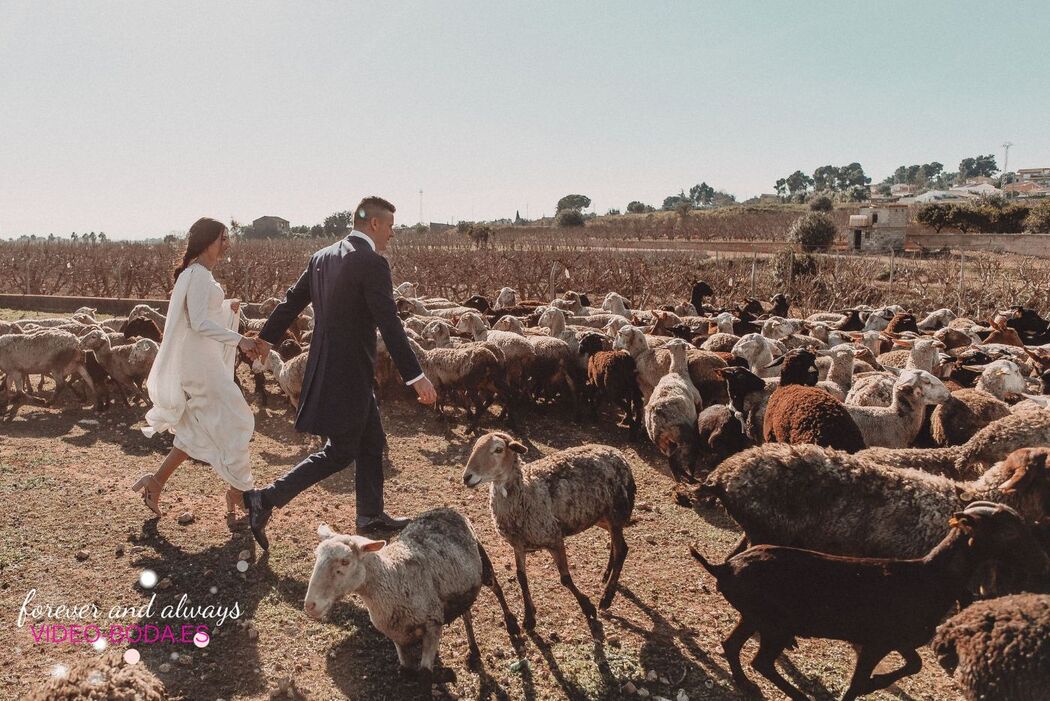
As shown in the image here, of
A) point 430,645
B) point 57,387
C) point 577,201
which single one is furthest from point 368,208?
point 577,201

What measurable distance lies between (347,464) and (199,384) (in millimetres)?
1366

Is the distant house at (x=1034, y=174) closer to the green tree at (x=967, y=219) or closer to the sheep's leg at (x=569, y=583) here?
the green tree at (x=967, y=219)

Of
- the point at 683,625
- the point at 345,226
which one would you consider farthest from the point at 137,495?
the point at 345,226

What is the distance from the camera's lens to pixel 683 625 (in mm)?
4629

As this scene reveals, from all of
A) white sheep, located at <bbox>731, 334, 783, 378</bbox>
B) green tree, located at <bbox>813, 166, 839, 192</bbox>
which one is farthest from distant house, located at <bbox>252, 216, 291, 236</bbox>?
green tree, located at <bbox>813, 166, 839, 192</bbox>

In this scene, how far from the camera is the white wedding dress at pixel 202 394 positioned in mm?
5227

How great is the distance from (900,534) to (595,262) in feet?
74.3

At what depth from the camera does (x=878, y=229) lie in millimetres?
38656

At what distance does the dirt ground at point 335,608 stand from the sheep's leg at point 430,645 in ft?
0.37

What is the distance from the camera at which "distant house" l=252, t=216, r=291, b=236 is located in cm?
9781

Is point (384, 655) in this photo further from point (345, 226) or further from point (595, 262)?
point (345, 226)

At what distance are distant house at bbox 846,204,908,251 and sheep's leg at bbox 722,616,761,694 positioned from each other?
39.2 meters

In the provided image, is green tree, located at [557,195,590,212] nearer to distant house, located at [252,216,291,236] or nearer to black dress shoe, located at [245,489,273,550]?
distant house, located at [252,216,291,236]

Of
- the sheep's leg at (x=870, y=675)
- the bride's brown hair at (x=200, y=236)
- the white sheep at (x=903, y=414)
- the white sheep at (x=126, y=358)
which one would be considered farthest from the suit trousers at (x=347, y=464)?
the white sheep at (x=126, y=358)
